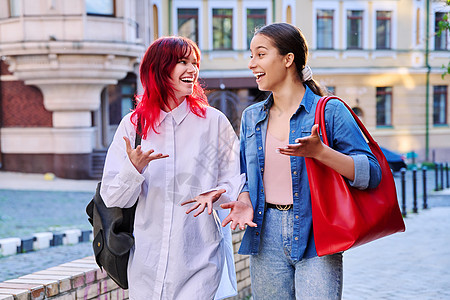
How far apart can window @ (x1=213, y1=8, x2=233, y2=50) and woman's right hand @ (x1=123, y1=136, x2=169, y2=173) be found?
82.3 ft

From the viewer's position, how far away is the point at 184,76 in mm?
3293

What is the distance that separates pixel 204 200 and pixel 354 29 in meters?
26.6

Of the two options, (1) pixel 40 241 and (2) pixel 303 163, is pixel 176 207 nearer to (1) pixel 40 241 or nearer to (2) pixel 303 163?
(2) pixel 303 163

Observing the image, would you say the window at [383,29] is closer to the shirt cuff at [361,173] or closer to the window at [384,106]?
the window at [384,106]

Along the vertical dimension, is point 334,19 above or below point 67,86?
above

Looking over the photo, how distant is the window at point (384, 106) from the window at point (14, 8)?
1526cm

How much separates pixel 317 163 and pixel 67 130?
65.9 ft

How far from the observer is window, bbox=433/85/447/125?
96.6 feet

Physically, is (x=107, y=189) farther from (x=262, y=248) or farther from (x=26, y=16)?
(x=26, y=16)

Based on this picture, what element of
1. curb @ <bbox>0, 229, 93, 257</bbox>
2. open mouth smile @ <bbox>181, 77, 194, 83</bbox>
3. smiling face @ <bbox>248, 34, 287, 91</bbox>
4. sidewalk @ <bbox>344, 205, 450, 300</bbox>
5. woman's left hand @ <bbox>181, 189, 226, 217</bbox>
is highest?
smiling face @ <bbox>248, 34, 287, 91</bbox>

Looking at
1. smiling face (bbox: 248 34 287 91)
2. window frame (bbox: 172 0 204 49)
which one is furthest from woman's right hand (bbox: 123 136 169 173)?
window frame (bbox: 172 0 204 49)

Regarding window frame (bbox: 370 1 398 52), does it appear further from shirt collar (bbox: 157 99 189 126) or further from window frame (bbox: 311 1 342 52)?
shirt collar (bbox: 157 99 189 126)

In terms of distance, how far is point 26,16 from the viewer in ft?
71.2

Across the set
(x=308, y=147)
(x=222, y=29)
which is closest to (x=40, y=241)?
(x=308, y=147)
